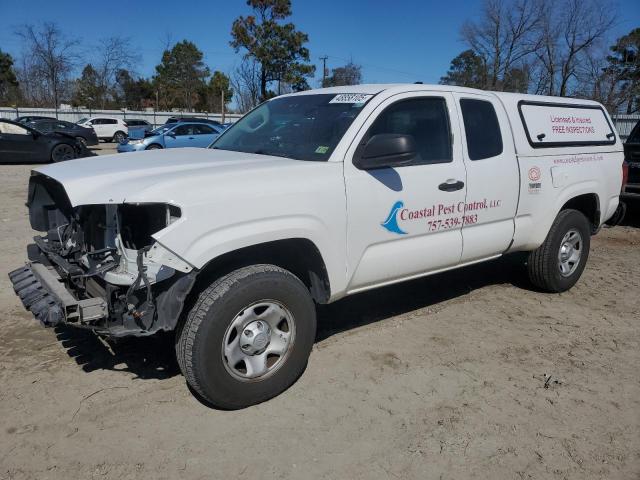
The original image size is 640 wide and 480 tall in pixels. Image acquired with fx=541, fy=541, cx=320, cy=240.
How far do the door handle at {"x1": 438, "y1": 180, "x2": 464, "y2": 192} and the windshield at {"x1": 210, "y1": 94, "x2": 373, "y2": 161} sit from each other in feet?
2.81

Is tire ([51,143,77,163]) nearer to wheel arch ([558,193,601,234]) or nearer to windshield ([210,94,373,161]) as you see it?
windshield ([210,94,373,161])

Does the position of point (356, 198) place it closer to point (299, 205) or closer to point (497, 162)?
point (299, 205)

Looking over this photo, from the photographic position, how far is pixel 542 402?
348cm

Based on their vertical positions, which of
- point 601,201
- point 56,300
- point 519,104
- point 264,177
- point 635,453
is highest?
point 519,104

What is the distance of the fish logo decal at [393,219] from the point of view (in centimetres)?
372

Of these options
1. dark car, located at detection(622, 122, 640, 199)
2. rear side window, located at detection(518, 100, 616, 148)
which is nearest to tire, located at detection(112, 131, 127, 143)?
dark car, located at detection(622, 122, 640, 199)

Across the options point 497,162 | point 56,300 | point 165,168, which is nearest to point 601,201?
point 497,162

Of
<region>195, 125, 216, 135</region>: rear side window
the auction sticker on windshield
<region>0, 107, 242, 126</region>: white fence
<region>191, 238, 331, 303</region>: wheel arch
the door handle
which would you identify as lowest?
<region>191, 238, 331, 303</region>: wheel arch

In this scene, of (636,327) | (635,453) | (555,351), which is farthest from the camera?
(636,327)

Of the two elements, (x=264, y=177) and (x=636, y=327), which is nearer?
(x=264, y=177)

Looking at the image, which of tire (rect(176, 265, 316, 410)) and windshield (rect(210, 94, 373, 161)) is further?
windshield (rect(210, 94, 373, 161))

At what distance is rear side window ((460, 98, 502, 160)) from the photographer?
4.34 metres

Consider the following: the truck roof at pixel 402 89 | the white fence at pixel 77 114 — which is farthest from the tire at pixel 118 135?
the truck roof at pixel 402 89

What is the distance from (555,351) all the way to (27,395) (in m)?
3.79
